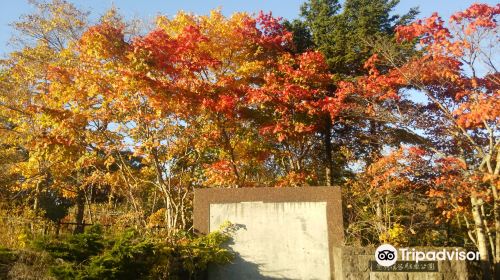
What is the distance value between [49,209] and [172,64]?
486 inches

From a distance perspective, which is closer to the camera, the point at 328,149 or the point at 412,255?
the point at 412,255

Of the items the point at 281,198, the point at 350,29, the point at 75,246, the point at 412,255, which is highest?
the point at 350,29

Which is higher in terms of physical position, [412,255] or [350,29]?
[350,29]

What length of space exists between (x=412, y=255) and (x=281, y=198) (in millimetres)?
2816

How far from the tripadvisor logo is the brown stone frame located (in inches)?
53.2

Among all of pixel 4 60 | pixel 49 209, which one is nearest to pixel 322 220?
pixel 4 60

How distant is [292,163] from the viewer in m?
13.2

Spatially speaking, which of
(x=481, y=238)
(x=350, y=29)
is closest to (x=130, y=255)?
(x=481, y=238)

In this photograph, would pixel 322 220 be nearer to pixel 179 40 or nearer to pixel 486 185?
pixel 486 185

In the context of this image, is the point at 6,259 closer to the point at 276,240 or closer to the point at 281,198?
the point at 276,240

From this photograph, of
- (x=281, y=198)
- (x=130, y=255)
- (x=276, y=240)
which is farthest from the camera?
(x=281, y=198)

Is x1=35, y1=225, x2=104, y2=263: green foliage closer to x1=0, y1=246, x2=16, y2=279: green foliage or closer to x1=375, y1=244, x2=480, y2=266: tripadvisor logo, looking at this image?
x1=0, y1=246, x2=16, y2=279: green foliage

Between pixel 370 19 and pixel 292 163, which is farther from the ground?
pixel 370 19

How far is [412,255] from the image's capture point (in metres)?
7.01
